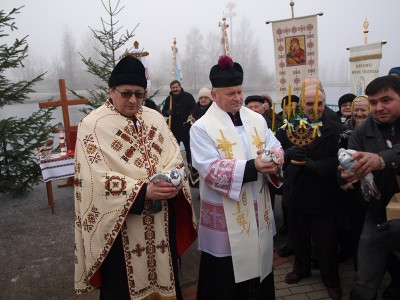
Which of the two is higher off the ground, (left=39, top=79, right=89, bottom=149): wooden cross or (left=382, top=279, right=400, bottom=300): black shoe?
(left=39, top=79, right=89, bottom=149): wooden cross

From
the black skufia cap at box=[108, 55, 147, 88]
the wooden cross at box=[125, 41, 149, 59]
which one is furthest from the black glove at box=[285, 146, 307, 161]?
the wooden cross at box=[125, 41, 149, 59]

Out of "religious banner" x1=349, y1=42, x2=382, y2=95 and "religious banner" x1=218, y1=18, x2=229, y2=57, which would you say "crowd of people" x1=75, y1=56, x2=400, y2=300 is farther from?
"religious banner" x1=349, y1=42, x2=382, y2=95

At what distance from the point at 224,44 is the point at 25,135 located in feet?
14.8

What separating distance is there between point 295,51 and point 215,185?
544 cm

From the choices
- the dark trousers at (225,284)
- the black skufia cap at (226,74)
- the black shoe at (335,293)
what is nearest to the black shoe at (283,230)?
the black shoe at (335,293)

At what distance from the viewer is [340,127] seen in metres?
3.32

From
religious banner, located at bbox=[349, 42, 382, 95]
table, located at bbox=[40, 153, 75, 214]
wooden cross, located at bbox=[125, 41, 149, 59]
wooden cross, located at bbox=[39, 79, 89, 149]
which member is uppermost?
wooden cross, located at bbox=[125, 41, 149, 59]

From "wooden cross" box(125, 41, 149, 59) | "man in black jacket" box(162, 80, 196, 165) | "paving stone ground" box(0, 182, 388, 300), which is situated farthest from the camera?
"man in black jacket" box(162, 80, 196, 165)

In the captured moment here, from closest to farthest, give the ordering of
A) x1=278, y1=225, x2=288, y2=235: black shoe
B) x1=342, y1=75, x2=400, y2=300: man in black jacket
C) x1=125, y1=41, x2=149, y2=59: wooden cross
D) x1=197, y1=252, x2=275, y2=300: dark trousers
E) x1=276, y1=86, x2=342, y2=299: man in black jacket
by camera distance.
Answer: x1=342, y1=75, x2=400, y2=300: man in black jacket → x1=197, y1=252, x2=275, y2=300: dark trousers → x1=276, y1=86, x2=342, y2=299: man in black jacket → x1=278, y1=225, x2=288, y2=235: black shoe → x1=125, y1=41, x2=149, y2=59: wooden cross

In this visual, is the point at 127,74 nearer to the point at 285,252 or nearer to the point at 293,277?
the point at 293,277

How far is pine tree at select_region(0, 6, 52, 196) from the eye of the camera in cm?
659

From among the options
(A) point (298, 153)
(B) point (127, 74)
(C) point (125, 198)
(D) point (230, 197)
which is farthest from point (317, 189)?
(B) point (127, 74)

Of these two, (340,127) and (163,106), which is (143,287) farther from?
(163,106)

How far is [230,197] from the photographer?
2.60m
